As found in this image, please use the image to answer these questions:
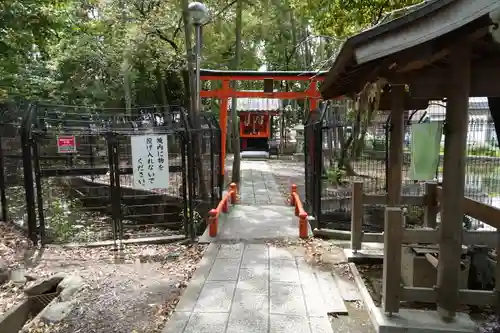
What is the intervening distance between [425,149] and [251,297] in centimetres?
262

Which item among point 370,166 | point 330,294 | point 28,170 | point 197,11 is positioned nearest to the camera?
point 330,294

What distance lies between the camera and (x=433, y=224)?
5.46 meters

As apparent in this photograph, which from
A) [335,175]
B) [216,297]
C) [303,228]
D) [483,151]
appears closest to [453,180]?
[216,297]

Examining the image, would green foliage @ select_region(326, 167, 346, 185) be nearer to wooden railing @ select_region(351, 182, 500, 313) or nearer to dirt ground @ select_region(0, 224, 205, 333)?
dirt ground @ select_region(0, 224, 205, 333)

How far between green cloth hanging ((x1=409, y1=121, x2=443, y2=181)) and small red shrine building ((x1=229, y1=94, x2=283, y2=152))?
59.2 feet

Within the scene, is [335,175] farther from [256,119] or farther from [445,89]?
[256,119]

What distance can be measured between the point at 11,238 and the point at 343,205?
7.33 m

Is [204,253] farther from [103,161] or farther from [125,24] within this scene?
[125,24]

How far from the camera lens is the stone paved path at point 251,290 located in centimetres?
388

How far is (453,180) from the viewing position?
12.0 feet

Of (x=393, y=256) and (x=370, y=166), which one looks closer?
(x=393, y=256)

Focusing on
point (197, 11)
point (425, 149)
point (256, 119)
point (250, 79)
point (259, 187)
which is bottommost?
point (259, 187)

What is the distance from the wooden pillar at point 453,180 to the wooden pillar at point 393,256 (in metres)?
0.42

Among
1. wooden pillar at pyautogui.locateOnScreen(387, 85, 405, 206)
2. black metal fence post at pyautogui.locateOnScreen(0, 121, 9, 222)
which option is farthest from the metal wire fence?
black metal fence post at pyautogui.locateOnScreen(0, 121, 9, 222)
